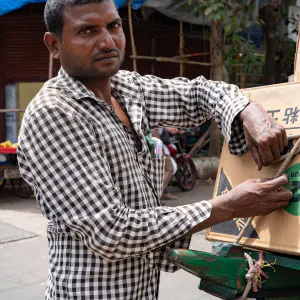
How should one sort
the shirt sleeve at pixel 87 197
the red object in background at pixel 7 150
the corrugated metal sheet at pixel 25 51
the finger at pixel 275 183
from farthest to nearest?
the corrugated metal sheet at pixel 25 51, the red object in background at pixel 7 150, the finger at pixel 275 183, the shirt sleeve at pixel 87 197

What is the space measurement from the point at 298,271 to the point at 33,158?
95 centimetres

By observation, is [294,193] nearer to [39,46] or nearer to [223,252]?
[223,252]

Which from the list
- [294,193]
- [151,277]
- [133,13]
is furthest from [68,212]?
[133,13]

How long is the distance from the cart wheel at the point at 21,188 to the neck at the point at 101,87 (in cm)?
667

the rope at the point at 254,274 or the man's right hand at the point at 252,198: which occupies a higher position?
the man's right hand at the point at 252,198

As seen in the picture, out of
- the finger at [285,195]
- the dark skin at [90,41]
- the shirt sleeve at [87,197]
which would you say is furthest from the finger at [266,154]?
the dark skin at [90,41]

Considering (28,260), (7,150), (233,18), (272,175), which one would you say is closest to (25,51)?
(7,150)

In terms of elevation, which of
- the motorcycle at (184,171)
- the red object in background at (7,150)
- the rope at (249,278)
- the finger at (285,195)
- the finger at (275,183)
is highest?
the finger at (275,183)

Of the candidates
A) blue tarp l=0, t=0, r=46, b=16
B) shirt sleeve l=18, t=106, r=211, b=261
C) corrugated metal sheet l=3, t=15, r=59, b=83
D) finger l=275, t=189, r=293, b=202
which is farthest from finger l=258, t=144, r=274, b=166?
corrugated metal sheet l=3, t=15, r=59, b=83

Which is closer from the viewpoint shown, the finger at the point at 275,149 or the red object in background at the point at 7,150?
the finger at the point at 275,149

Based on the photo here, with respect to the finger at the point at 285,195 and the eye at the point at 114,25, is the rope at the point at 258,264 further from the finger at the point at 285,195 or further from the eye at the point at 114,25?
the eye at the point at 114,25

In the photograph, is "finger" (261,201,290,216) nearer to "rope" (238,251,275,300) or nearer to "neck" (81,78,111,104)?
"rope" (238,251,275,300)

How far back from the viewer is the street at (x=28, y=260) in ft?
12.9

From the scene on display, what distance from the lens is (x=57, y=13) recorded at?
1.44 m
